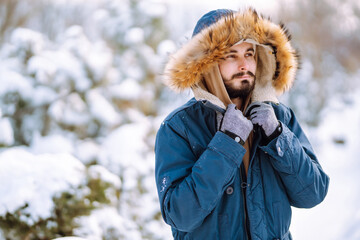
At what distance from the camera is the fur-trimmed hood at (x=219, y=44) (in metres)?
1.83

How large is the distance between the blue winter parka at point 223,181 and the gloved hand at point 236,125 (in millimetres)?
37

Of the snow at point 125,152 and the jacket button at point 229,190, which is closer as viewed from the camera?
the jacket button at point 229,190

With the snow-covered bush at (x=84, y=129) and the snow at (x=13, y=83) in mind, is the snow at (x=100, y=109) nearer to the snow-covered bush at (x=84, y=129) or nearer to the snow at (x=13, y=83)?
the snow-covered bush at (x=84, y=129)

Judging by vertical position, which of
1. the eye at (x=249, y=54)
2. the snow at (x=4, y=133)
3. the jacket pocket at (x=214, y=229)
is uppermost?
the snow at (x=4, y=133)

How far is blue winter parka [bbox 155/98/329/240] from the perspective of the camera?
153cm

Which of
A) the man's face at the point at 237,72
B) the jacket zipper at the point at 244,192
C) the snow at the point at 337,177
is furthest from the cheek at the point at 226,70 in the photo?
the snow at the point at 337,177

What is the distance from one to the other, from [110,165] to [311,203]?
317cm

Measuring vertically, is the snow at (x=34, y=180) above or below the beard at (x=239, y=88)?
above

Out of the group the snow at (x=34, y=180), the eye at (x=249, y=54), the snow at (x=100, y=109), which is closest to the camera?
the eye at (x=249, y=54)

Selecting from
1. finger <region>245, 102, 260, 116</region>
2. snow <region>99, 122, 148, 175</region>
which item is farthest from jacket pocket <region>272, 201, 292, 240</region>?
snow <region>99, 122, 148, 175</region>

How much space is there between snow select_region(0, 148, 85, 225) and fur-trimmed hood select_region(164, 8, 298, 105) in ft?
4.70

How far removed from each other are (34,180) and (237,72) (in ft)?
5.96

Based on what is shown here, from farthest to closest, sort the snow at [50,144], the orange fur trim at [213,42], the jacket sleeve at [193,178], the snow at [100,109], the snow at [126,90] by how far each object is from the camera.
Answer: the snow at [126,90], the snow at [100,109], the snow at [50,144], the orange fur trim at [213,42], the jacket sleeve at [193,178]

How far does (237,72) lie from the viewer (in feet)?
6.21
